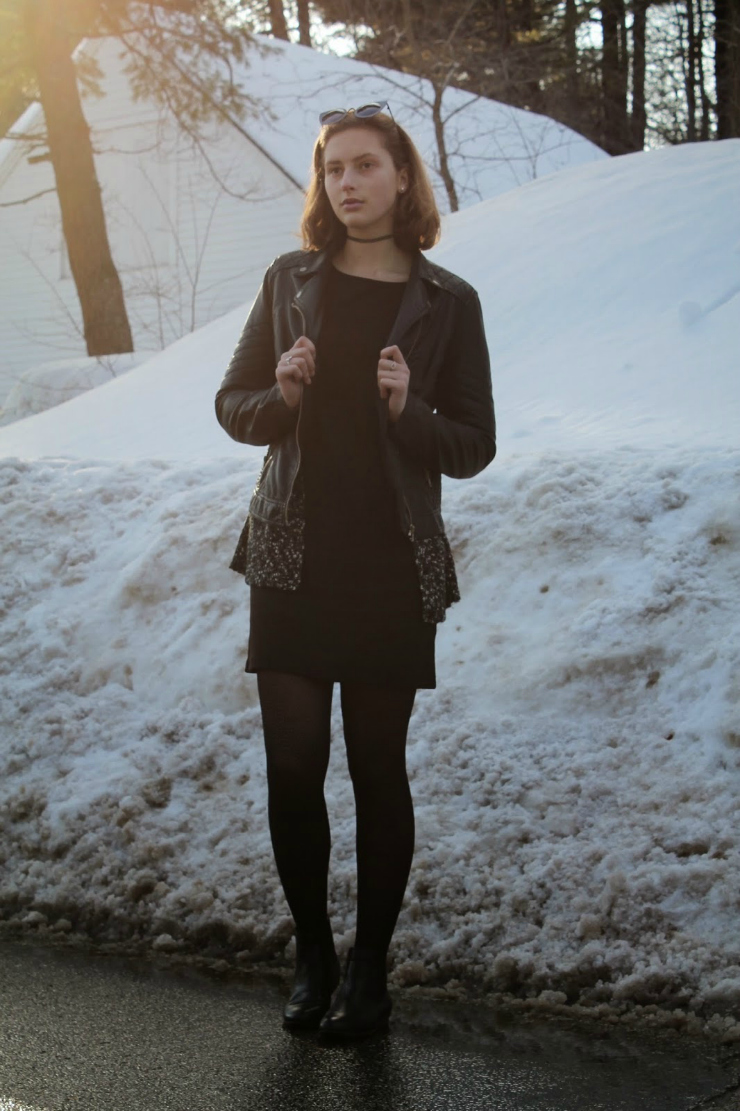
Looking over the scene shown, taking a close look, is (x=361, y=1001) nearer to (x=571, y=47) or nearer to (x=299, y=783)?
(x=299, y=783)

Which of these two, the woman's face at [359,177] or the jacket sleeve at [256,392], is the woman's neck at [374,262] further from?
the jacket sleeve at [256,392]

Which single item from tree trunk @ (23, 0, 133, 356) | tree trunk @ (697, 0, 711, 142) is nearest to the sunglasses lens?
tree trunk @ (23, 0, 133, 356)

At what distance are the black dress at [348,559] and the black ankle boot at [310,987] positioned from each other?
1.96 feet

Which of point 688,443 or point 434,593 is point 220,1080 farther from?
point 688,443

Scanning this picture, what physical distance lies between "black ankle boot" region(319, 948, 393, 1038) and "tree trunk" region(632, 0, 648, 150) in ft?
90.8

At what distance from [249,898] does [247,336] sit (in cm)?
149

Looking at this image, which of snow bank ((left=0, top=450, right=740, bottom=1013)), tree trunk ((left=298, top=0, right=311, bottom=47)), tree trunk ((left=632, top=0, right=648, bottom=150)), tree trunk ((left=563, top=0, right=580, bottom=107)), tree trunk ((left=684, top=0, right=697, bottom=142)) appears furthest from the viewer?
tree trunk ((left=298, top=0, right=311, bottom=47))

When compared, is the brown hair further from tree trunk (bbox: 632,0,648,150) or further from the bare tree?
tree trunk (bbox: 632,0,648,150)

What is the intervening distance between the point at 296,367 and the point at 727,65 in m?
27.2

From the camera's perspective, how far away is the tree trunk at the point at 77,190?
13.6 meters

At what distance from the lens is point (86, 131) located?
13750 mm

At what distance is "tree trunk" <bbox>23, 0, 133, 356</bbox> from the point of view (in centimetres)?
1358

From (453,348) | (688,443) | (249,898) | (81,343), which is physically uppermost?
(453,348)

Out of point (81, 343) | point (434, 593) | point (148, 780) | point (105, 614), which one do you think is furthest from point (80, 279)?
point (434, 593)
